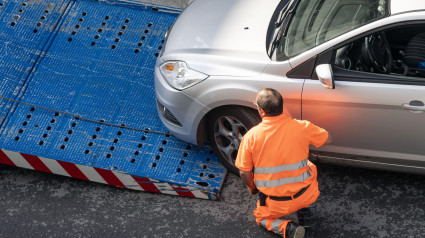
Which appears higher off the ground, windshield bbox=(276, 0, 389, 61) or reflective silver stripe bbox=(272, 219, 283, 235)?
windshield bbox=(276, 0, 389, 61)

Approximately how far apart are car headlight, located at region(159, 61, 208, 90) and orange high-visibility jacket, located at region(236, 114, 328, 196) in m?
0.94

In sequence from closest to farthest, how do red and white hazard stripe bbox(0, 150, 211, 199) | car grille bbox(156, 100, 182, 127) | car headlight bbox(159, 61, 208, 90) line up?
car headlight bbox(159, 61, 208, 90) → red and white hazard stripe bbox(0, 150, 211, 199) → car grille bbox(156, 100, 182, 127)

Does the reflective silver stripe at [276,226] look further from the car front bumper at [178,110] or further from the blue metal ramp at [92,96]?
the car front bumper at [178,110]

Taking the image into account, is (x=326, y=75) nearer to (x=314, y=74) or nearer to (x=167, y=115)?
(x=314, y=74)

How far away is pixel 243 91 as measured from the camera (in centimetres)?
616

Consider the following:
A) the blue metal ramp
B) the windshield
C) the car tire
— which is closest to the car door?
the windshield

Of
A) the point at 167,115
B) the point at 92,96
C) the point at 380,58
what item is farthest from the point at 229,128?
the point at 92,96

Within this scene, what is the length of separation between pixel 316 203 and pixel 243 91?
1267mm

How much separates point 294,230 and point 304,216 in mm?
234

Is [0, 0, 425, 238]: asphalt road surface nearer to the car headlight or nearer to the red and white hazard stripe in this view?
the red and white hazard stripe

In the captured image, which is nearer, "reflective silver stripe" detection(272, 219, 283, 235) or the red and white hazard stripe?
"reflective silver stripe" detection(272, 219, 283, 235)

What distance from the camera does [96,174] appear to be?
267 inches

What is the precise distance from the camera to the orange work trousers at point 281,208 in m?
5.90

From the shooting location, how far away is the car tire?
20.7ft
